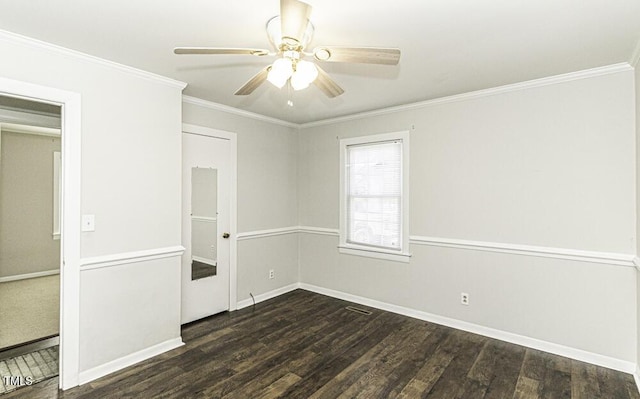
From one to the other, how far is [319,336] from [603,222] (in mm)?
2678

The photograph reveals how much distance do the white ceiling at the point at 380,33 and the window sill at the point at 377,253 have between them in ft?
6.34

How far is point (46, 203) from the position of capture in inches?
215

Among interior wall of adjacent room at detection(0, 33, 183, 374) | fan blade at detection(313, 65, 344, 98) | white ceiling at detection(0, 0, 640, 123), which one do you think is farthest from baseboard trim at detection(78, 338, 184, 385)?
fan blade at detection(313, 65, 344, 98)

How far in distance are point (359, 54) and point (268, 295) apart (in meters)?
3.48

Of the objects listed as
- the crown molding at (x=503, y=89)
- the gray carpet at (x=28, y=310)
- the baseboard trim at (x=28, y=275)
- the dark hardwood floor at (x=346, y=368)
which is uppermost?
the crown molding at (x=503, y=89)

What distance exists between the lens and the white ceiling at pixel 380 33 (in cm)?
180

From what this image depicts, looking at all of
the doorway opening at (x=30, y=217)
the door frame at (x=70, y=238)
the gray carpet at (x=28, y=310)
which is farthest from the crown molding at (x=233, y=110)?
the gray carpet at (x=28, y=310)

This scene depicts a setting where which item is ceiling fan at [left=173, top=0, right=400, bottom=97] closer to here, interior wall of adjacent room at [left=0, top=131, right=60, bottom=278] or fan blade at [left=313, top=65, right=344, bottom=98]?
fan blade at [left=313, top=65, right=344, bottom=98]

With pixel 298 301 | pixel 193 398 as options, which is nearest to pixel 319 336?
pixel 298 301

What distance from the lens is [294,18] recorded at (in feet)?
4.82

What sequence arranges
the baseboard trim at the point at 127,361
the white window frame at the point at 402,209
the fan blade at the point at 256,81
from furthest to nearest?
the white window frame at the point at 402,209
the baseboard trim at the point at 127,361
the fan blade at the point at 256,81

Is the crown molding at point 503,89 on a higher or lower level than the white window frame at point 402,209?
higher

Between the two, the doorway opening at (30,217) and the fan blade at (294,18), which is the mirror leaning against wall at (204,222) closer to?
the doorway opening at (30,217)

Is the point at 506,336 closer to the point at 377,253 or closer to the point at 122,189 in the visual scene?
the point at 377,253
